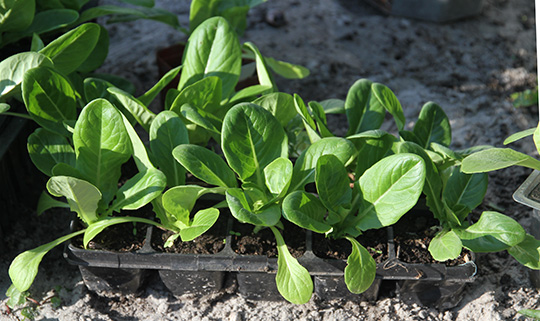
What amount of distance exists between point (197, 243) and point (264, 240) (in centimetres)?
17

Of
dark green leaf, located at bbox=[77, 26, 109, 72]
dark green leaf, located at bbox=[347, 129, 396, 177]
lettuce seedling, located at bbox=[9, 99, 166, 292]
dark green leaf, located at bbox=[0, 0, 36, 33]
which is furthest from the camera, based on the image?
dark green leaf, located at bbox=[77, 26, 109, 72]

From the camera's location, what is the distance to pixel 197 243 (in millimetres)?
1403

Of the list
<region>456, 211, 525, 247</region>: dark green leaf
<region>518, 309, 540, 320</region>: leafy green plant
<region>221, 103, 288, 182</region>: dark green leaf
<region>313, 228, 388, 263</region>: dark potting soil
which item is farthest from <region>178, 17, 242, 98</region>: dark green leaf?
<region>518, 309, 540, 320</region>: leafy green plant

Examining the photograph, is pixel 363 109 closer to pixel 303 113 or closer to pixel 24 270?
pixel 303 113

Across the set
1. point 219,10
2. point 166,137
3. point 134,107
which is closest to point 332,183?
point 166,137

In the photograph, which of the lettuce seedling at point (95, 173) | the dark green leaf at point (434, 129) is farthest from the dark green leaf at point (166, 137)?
the dark green leaf at point (434, 129)

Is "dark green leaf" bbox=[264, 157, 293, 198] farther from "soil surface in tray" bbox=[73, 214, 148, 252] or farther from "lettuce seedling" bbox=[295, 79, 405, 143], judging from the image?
"soil surface in tray" bbox=[73, 214, 148, 252]

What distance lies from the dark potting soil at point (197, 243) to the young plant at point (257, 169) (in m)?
0.14

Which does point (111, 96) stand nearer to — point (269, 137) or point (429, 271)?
point (269, 137)

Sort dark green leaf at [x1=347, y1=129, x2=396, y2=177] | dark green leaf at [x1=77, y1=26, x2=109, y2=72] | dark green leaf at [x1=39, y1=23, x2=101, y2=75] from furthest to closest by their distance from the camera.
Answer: dark green leaf at [x1=77, y1=26, x2=109, y2=72] < dark green leaf at [x1=39, y1=23, x2=101, y2=75] < dark green leaf at [x1=347, y1=129, x2=396, y2=177]

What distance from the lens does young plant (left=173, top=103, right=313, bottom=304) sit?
49.3 inches

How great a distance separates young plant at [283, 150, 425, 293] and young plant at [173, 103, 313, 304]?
0.07 metres

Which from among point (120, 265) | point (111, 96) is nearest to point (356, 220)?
point (120, 265)

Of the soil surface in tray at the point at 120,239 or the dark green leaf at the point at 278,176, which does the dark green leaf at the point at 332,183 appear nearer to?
the dark green leaf at the point at 278,176
